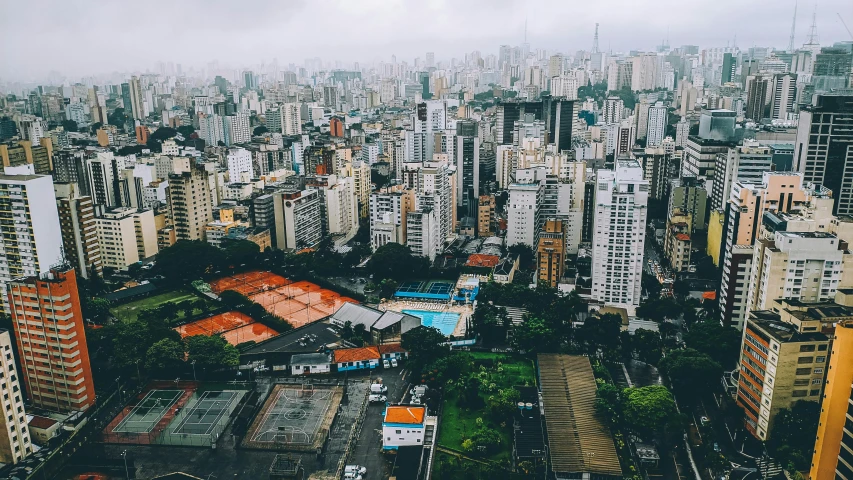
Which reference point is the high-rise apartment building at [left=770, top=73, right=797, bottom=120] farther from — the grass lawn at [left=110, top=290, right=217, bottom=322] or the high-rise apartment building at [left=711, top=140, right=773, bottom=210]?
the grass lawn at [left=110, top=290, right=217, bottom=322]

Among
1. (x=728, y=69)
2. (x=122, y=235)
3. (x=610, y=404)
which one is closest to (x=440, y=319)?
(x=610, y=404)

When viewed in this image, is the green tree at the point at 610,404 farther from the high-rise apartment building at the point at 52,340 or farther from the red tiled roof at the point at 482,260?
the high-rise apartment building at the point at 52,340

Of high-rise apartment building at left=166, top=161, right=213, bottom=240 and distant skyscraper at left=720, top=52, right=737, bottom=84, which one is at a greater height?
distant skyscraper at left=720, top=52, right=737, bottom=84

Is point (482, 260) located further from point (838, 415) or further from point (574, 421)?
point (838, 415)

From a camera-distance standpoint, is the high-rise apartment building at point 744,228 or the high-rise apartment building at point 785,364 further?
the high-rise apartment building at point 744,228

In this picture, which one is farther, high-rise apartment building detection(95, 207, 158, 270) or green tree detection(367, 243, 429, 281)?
high-rise apartment building detection(95, 207, 158, 270)

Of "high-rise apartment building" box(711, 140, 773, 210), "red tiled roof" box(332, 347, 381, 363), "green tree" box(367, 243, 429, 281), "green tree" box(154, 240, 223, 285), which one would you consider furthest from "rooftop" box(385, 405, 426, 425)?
"high-rise apartment building" box(711, 140, 773, 210)

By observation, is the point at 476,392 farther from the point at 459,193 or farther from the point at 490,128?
the point at 490,128

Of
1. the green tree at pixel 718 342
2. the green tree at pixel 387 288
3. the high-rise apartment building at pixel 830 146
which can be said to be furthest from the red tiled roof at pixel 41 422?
the high-rise apartment building at pixel 830 146
